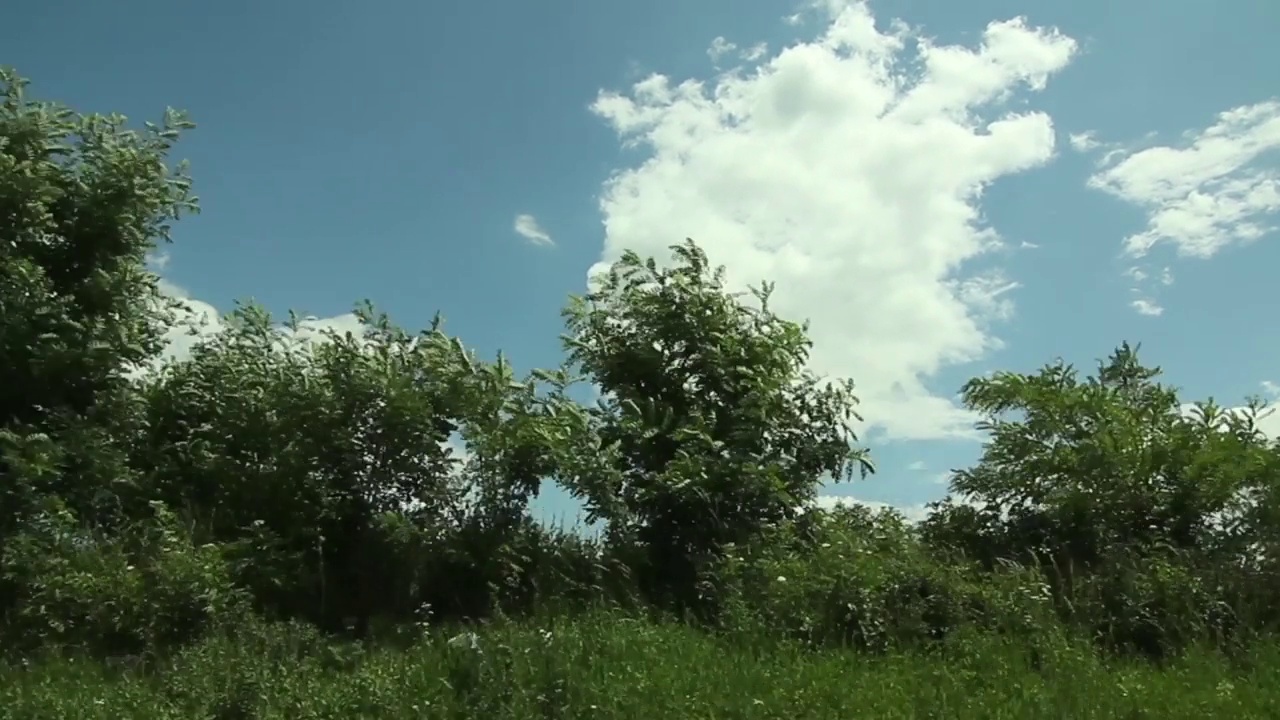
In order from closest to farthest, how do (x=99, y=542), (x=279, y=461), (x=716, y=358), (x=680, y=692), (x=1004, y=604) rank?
(x=680, y=692)
(x=1004, y=604)
(x=99, y=542)
(x=279, y=461)
(x=716, y=358)

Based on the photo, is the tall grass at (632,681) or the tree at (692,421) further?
the tree at (692,421)

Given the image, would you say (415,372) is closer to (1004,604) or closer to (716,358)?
(716,358)

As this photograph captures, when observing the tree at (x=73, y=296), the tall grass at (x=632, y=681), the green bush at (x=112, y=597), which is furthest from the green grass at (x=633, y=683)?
the tree at (x=73, y=296)

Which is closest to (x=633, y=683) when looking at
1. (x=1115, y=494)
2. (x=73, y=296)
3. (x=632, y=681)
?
(x=632, y=681)

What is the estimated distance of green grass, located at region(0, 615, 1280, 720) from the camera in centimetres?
888

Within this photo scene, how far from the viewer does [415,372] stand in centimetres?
1377

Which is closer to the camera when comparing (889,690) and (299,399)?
(889,690)

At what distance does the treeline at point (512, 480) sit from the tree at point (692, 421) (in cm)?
4

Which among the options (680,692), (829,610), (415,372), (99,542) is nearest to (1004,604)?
(829,610)

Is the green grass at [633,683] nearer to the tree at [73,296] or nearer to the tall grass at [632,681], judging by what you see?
the tall grass at [632,681]

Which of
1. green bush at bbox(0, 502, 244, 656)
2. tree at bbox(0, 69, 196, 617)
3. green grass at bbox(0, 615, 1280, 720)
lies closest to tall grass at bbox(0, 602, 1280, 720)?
green grass at bbox(0, 615, 1280, 720)

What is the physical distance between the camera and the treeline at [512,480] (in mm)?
11625

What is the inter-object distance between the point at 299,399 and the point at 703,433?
4.79 meters

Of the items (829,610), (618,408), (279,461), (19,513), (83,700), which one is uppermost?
(618,408)
